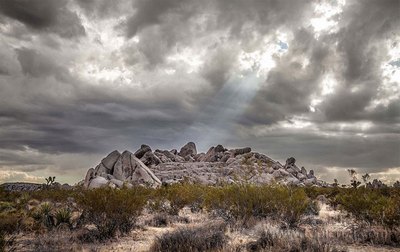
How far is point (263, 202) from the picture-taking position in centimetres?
1443

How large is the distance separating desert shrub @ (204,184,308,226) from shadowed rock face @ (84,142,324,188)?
28296 millimetres

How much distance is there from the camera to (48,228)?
12969mm

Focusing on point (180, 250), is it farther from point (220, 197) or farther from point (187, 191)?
point (187, 191)

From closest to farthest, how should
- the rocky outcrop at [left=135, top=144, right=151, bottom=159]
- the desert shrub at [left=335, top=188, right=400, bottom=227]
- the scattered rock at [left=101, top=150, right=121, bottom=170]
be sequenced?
the desert shrub at [left=335, top=188, right=400, bottom=227] < the scattered rock at [left=101, top=150, right=121, bottom=170] < the rocky outcrop at [left=135, top=144, right=151, bottom=159]

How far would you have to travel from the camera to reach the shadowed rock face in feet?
196

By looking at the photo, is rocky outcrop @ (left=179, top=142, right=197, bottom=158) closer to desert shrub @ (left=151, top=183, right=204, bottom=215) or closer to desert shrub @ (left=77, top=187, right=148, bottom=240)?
desert shrub @ (left=151, top=183, right=204, bottom=215)

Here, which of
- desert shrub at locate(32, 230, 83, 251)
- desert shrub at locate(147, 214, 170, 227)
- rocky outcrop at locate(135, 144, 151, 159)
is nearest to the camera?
desert shrub at locate(32, 230, 83, 251)

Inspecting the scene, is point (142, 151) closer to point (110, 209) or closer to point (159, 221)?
point (159, 221)

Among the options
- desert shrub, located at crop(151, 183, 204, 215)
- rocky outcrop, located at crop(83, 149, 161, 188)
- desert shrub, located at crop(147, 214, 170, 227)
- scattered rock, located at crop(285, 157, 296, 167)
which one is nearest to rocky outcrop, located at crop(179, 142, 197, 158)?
scattered rock, located at crop(285, 157, 296, 167)

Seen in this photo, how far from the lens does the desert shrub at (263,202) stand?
13609 mm

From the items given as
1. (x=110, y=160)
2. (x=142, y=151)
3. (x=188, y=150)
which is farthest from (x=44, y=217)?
(x=188, y=150)

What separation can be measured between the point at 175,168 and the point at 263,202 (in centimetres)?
6652

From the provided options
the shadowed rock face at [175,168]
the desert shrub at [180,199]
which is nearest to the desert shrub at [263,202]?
the desert shrub at [180,199]

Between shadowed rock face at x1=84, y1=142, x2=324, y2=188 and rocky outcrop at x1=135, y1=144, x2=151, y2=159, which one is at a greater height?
rocky outcrop at x1=135, y1=144, x2=151, y2=159
